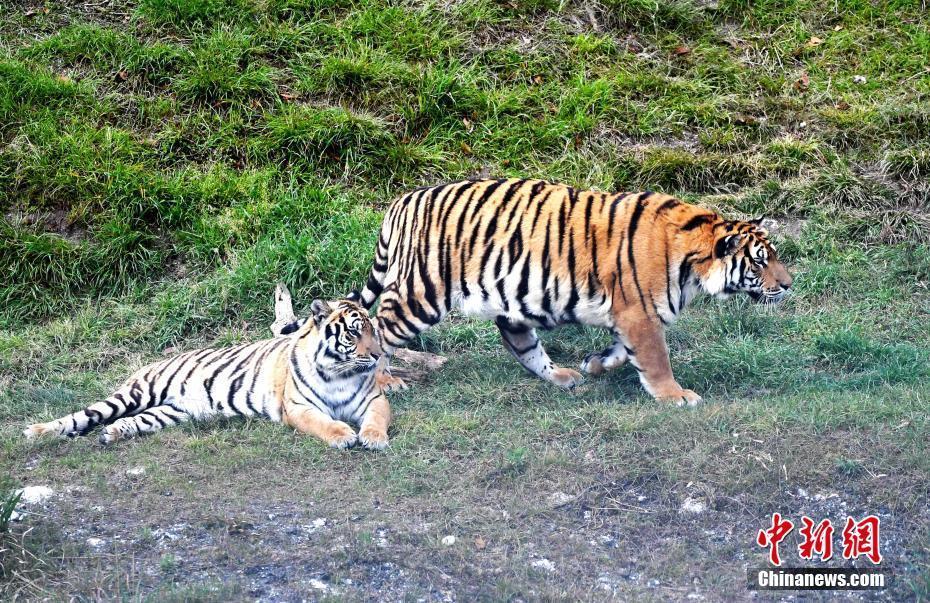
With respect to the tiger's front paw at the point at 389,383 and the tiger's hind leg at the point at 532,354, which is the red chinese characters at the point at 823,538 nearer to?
the tiger's hind leg at the point at 532,354

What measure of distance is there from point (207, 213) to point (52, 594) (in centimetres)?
472

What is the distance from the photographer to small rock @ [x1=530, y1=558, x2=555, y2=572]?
170 inches

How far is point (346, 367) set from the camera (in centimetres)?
575

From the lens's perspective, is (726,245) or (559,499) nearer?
(559,499)

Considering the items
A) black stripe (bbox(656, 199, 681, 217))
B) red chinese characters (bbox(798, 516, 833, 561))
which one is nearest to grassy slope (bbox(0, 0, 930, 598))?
red chinese characters (bbox(798, 516, 833, 561))

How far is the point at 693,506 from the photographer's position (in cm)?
475

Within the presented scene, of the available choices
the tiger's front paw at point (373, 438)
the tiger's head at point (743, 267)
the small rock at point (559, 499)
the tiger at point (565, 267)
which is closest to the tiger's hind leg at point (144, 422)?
the tiger's front paw at point (373, 438)

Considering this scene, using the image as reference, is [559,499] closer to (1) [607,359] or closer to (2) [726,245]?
(1) [607,359]

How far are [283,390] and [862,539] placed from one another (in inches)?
123

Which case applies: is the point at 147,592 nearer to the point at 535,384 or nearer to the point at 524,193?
the point at 535,384

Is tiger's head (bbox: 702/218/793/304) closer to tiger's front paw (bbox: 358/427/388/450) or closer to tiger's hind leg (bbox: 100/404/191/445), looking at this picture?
tiger's front paw (bbox: 358/427/388/450)

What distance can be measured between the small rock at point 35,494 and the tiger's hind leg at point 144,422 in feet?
2.12

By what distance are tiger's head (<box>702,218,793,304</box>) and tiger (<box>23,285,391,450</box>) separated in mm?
2028

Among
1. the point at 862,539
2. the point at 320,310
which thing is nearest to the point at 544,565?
the point at 862,539
